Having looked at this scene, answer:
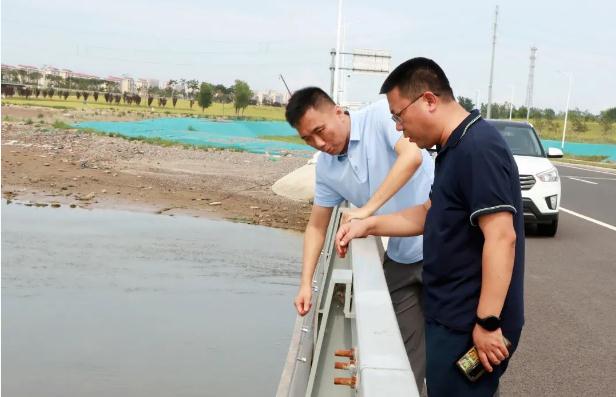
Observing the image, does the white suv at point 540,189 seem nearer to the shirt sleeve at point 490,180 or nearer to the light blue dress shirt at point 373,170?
the light blue dress shirt at point 373,170

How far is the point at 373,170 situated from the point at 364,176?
5 centimetres

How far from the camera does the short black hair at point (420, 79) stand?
2635mm

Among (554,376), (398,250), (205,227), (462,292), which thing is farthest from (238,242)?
(462,292)

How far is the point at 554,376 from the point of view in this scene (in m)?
5.62

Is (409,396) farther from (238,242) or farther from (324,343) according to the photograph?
(238,242)

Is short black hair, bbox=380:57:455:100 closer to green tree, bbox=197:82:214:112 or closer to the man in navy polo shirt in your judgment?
the man in navy polo shirt

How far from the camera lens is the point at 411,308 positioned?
3.84 meters

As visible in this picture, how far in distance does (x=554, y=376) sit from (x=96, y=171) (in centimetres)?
2023

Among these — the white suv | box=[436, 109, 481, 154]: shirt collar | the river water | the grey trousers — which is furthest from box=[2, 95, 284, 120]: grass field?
box=[436, 109, 481, 154]: shirt collar

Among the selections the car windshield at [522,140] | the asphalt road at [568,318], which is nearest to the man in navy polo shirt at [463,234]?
the asphalt road at [568,318]

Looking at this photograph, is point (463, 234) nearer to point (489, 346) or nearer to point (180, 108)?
point (489, 346)

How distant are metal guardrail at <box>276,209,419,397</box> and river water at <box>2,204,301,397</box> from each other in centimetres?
260

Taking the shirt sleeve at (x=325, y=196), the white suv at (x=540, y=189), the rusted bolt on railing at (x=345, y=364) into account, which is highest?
the shirt sleeve at (x=325, y=196)

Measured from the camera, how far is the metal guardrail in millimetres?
1558
